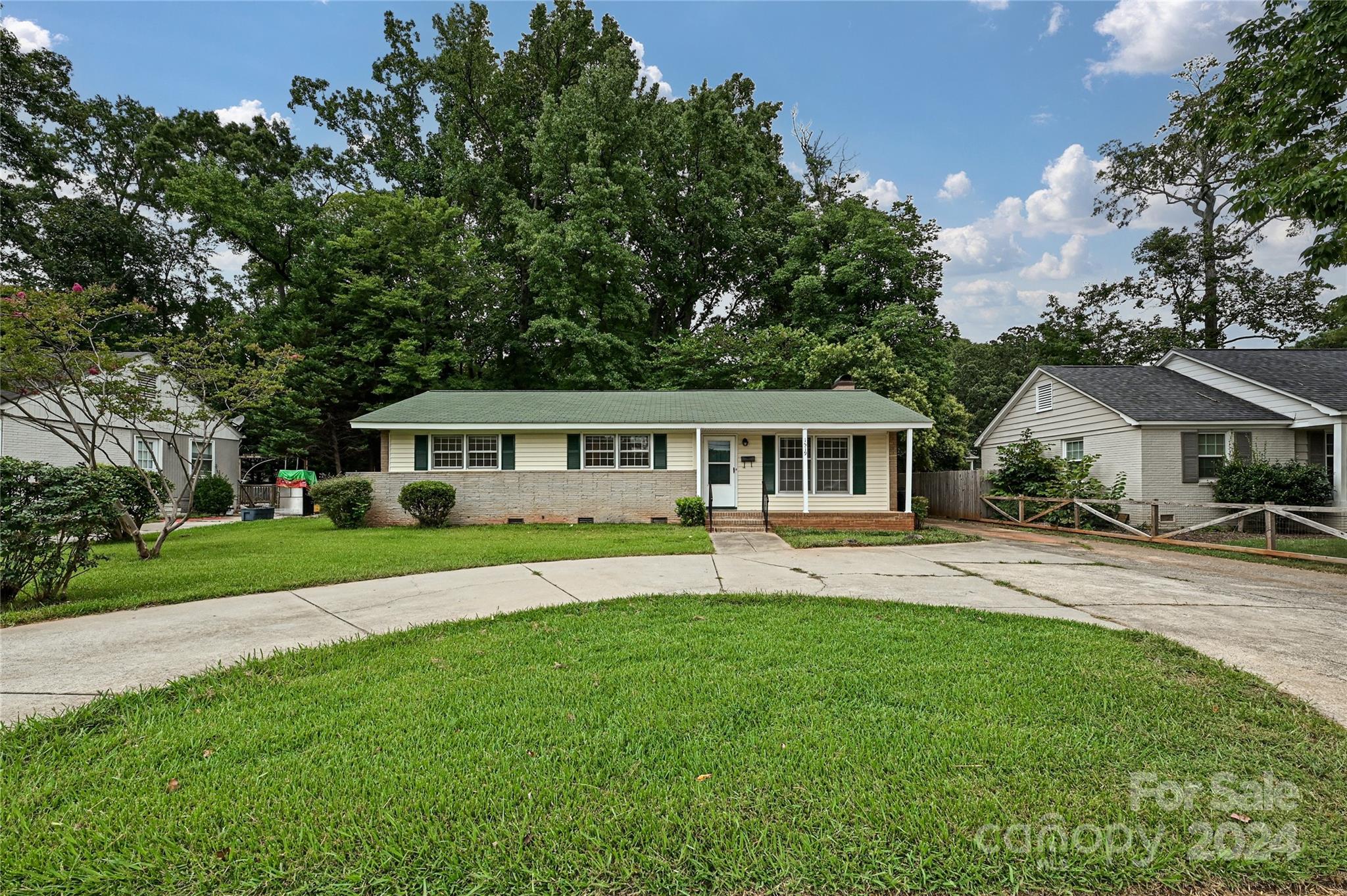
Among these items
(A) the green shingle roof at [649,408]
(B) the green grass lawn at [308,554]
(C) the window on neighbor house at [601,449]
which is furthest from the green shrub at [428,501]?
(C) the window on neighbor house at [601,449]

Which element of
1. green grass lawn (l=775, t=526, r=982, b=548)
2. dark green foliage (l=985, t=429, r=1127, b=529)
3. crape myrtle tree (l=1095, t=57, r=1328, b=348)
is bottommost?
green grass lawn (l=775, t=526, r=982, b=548)

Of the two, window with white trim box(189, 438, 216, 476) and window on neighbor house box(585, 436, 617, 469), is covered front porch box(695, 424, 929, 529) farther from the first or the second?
window with white trim box(189, 438, 216, 476)

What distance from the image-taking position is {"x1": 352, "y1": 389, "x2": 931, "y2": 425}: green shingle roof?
47.6 feet

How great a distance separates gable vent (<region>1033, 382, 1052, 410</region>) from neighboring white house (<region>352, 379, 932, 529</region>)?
21.5 feet

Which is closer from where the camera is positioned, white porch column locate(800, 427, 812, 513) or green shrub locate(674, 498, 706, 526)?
green shrub locate(674, 498, 706, 526)

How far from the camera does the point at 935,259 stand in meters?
25.7

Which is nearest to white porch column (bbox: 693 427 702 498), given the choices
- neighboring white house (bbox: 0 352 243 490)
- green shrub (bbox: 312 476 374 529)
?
green shrub (bbox: 312 476 374 529)

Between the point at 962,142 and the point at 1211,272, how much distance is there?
1815cm

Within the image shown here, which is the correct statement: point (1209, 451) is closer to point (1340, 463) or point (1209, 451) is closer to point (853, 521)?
point (1340, 463)

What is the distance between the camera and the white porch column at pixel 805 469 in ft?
45.9

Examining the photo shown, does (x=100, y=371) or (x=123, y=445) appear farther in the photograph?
(x=123, y=445)

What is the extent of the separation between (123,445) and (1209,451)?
2845 cm

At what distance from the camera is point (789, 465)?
49.0ft

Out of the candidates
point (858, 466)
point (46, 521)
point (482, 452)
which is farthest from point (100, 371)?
point (858, 466)
